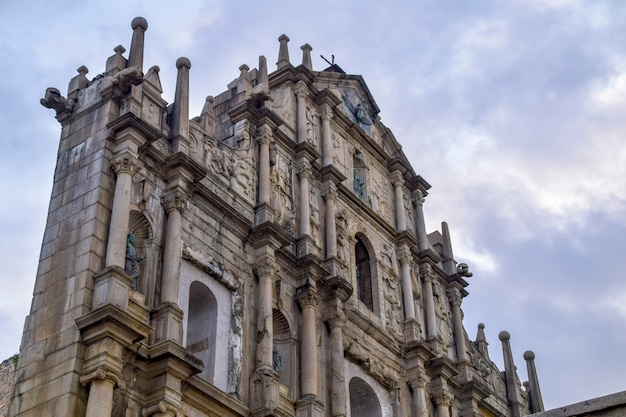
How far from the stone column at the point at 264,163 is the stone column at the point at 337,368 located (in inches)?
99.8

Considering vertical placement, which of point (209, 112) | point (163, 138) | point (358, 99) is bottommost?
point (163, 138)

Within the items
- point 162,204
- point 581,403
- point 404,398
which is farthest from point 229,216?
point 581,403

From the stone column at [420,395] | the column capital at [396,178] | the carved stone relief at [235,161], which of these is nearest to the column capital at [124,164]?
the carved stone relief at [235,161]

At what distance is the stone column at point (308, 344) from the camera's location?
17.3 metres

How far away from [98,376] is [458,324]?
12070 mm

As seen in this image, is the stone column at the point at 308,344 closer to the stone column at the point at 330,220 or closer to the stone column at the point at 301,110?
the stone column at the point at 330,220

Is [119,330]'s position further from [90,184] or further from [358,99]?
[358,99]

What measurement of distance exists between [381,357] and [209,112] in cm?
583

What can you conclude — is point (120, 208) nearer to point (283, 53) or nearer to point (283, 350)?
point (283, 350)

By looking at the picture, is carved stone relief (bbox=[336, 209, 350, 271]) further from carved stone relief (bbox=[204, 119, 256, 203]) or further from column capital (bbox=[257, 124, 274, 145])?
carved stone relief (bbox=[204, 119, 256, 203])

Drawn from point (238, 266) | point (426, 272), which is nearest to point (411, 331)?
point (426, 272)

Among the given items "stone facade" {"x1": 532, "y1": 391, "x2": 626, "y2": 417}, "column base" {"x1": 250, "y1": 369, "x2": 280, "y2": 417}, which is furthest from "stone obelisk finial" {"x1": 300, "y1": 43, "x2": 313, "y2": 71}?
"stone facade" {"x1": 532, "y1": 391, "x2": 626, "y2": 417}

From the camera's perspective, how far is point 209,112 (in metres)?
19.0

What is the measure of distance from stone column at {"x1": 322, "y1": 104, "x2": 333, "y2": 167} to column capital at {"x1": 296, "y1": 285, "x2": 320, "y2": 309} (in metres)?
3.86
